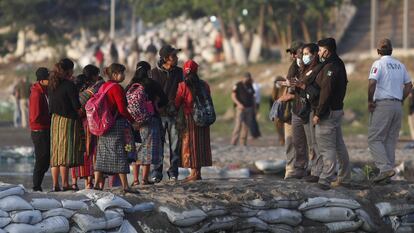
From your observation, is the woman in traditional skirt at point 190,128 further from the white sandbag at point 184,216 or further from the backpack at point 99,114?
the white sandbag at point 184,216

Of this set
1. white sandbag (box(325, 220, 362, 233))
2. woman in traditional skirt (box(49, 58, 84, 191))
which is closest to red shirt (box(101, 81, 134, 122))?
woman in traditional skirt (box(49, 58, 84, 191))

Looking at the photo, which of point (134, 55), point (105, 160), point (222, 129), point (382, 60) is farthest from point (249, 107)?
point (134, 55)

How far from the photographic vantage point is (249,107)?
26156mm

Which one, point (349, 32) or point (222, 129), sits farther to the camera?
point (349, 32)

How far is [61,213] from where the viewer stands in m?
11.3

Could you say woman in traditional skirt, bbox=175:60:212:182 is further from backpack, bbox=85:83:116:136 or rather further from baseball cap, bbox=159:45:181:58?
backpack, bbox=85:83:116:136

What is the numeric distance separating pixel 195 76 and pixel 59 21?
52.7 meters

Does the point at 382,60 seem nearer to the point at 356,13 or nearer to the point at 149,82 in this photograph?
the point at 149,82

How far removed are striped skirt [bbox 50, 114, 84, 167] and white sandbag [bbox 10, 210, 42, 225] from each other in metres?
2.33

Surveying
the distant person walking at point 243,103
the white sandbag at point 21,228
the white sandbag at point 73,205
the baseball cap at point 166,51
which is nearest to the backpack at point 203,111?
the baseball cap at point 166,51

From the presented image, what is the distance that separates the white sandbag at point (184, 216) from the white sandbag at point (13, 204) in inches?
58.1

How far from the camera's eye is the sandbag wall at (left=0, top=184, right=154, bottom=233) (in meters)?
11.0

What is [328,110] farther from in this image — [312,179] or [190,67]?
[190,67]

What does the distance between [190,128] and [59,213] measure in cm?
316
